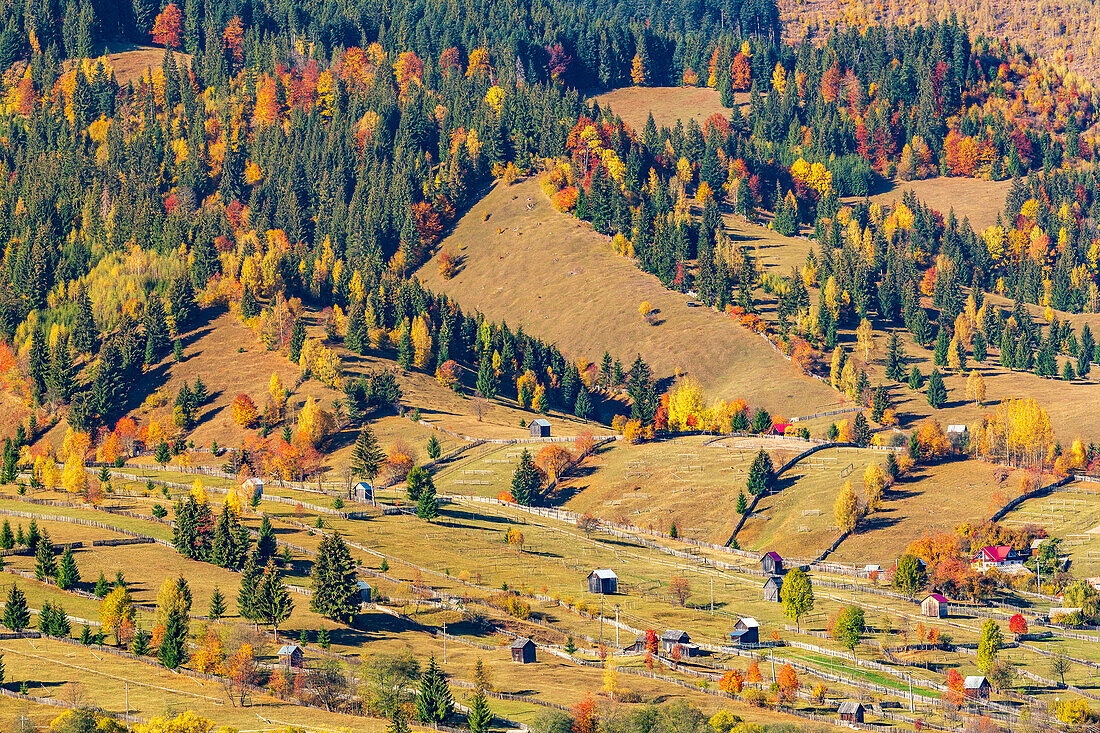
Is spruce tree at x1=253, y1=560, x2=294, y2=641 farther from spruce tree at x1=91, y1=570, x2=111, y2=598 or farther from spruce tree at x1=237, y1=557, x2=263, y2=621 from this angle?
spruce tree at x1=91, y1=570, x2=111, y2=598

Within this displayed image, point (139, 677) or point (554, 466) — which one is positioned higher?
point (139, 677)

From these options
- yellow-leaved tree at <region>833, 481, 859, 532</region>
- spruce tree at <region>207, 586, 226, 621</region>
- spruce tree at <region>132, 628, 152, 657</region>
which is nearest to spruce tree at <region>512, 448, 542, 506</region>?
yellow-leaved tree at <region>833, 481, 859, 532</region>

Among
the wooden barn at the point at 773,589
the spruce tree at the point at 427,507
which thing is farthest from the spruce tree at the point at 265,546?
the wooden barn at the point at 773,589

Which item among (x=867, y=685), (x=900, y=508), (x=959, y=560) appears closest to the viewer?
(x=867, y=685)

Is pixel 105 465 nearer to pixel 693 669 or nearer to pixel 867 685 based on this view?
pixel 693 669

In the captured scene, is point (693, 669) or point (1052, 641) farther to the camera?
point (1052, 641)

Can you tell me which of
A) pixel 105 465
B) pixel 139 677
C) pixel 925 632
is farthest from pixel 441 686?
pixel 105 465

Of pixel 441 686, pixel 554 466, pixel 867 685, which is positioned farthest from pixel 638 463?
pixel 441 686

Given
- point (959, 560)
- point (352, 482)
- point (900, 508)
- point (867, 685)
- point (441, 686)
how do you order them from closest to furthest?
point (441, 686) < point (867, 685) < point (959, 560) < point (900, 508) < point (352, 482)

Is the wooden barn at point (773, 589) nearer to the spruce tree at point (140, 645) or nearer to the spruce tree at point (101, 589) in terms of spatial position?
the spruce tree at point (140, 645)
